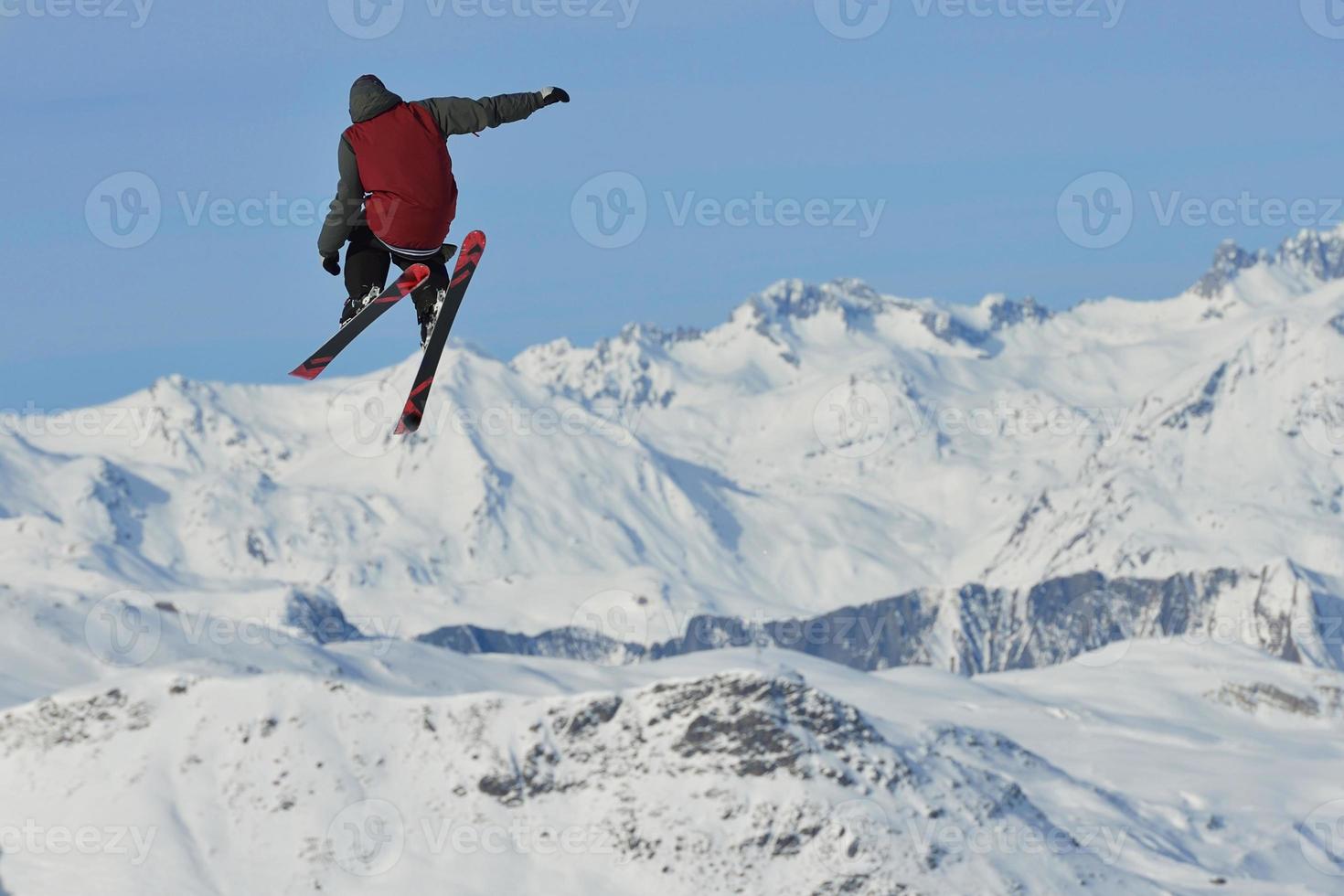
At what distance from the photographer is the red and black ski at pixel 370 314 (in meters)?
28.5

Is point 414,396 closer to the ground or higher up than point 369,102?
closer to the ground

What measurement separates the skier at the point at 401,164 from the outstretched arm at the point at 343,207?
12 millimetres

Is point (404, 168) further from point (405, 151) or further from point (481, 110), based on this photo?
point (481, 110)

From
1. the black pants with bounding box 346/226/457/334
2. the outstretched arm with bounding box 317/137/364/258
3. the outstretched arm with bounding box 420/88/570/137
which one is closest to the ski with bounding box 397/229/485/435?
the black pants with bounding box 346/226/457/334

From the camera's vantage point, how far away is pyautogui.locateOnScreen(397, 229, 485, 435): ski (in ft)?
96.4

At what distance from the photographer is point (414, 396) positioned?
1153 inches

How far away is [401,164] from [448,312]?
306 centimetres

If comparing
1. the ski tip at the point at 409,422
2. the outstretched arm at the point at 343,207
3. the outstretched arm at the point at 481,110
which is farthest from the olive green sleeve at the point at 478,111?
the ski tip at the point at 409,422

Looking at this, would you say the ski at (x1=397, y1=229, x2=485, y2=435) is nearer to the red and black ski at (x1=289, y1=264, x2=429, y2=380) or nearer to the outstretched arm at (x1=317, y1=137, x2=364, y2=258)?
the red and black ski at (x1=289, y1=264, x2=429, y2=380)

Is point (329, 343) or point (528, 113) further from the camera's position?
point (329, 343)

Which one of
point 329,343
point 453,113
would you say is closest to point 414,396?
point 329,343

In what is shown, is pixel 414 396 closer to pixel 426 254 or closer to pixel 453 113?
pixel 426 254

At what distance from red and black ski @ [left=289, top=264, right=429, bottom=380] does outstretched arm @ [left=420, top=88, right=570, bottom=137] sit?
241 centimetres

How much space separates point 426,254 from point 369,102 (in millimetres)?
2364
